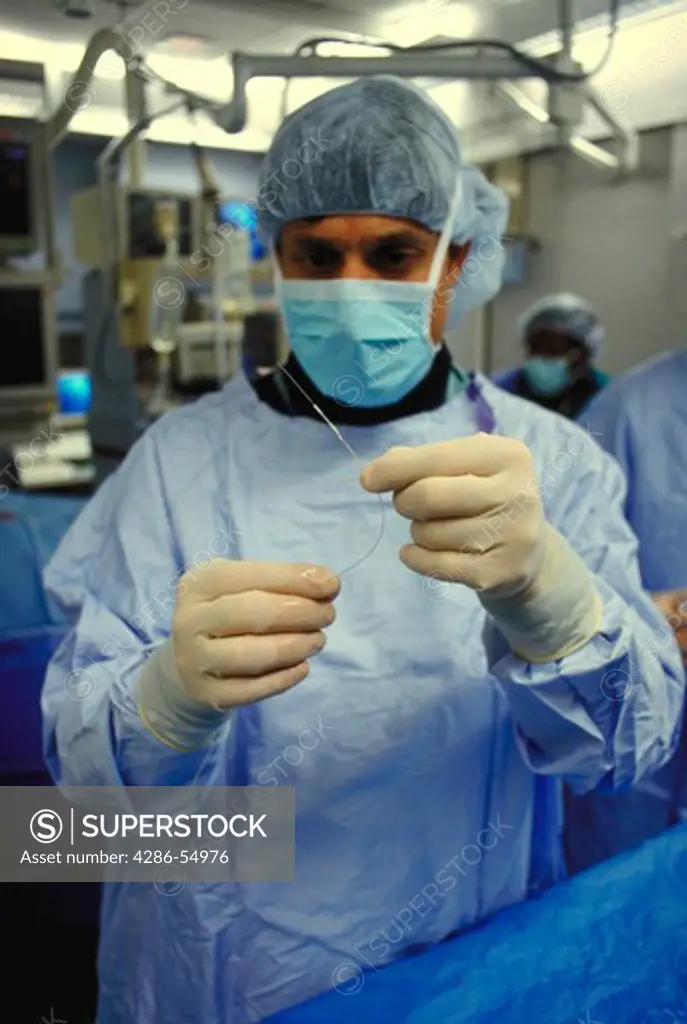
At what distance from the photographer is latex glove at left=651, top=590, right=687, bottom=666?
3.62ft

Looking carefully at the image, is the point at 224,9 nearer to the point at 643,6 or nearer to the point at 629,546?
the point at 643,6

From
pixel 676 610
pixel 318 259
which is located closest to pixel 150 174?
pixel 318 259

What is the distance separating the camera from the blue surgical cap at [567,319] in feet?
8.09

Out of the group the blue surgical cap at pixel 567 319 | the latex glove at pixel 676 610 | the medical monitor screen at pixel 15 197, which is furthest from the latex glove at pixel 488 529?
the blue surgical cap at pixel 567 319

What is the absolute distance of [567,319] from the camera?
99.3 inches

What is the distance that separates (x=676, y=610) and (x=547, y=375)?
1718 mm

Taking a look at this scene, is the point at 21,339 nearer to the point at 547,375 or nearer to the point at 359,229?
the point at 359,229

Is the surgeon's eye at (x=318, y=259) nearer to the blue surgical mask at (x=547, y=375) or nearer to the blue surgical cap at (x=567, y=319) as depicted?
the blue surgical cap at (x=567, y=319)

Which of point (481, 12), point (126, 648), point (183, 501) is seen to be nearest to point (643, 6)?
point (481, 12)

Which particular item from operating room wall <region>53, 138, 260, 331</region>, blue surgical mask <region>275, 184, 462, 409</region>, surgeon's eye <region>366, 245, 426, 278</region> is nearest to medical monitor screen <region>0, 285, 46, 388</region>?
operating room wall <region>53, 138, 260, 331</region>

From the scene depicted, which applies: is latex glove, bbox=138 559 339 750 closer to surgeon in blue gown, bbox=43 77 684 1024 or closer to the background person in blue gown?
surgeon in blue gown, bbox=43 77 684 1024

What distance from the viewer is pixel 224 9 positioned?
2.84 ft

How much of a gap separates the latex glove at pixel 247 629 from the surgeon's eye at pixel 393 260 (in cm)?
35

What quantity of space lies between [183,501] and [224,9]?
0.50 meters
